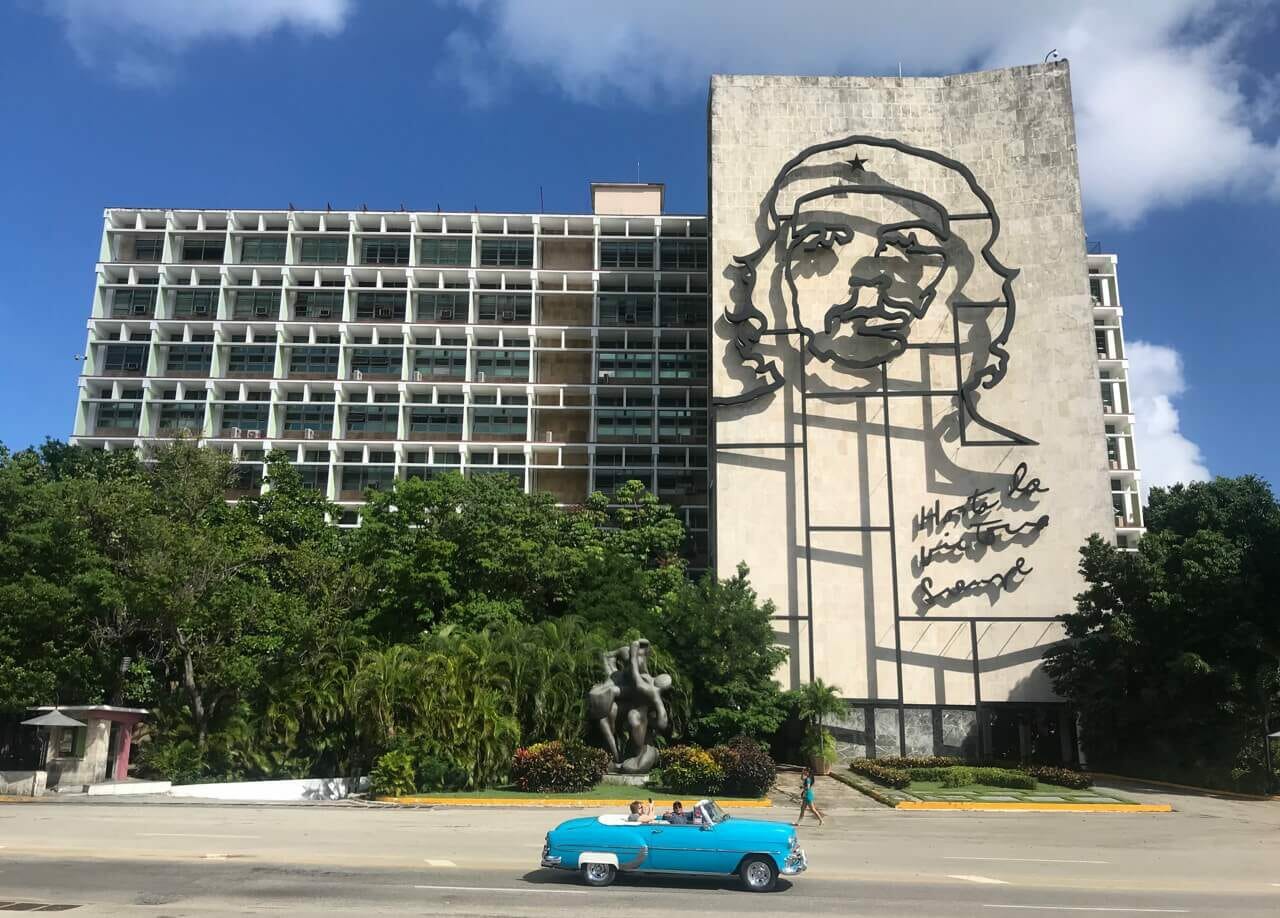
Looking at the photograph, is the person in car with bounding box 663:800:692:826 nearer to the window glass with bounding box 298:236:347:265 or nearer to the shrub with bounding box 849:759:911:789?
the shrub with bounding box 849:759:911:789

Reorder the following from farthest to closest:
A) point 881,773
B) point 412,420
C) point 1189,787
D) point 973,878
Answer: point 412,420 < point 1189,787 < point 881,773 < point 973,878

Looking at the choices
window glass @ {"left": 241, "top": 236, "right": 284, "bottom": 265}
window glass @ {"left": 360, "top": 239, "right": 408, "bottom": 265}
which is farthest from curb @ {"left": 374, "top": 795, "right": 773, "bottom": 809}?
window glass @ {"left": 241, "top": 236, "right": 284, "bottom": 265}

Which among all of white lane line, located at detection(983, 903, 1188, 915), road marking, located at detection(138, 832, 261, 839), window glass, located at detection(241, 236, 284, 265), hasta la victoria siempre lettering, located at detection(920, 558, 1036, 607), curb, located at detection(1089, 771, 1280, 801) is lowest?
curb, located at detection(1089, 771, 1280, 801)

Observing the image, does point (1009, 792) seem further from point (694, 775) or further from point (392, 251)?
point (392, 251)

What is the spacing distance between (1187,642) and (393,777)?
87.8 feet

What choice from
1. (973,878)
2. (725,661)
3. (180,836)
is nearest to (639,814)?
(973,878)

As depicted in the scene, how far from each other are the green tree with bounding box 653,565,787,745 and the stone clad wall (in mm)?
6568

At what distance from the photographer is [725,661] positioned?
38500mm

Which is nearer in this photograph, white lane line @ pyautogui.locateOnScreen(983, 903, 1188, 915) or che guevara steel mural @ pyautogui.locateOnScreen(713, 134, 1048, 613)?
white lane line @ pyautogui.locateOnScreen(983, 903, 1188, 915)

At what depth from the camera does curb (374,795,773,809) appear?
94.9ft

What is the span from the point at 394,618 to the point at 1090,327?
3504 cm

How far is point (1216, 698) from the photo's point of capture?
3462 centimetres

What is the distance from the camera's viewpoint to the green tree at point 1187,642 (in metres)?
33.9

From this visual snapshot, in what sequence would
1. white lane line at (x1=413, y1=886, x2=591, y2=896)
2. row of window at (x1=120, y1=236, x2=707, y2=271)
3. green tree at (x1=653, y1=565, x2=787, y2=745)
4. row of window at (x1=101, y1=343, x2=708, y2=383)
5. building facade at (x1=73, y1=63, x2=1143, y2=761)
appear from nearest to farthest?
white lane line at (x1=413, y1=886, x2=591, y2=896)
green tree at (x1=653, y1=565, x2=787, y2=745)
building facade at (x1=73, y1=63, x2=1143, y2=761)
row of window at (x1=101, y1=343, x2=708, y2=383)
row of window at (x1=120, y1=236, x2=707, y2=271)
